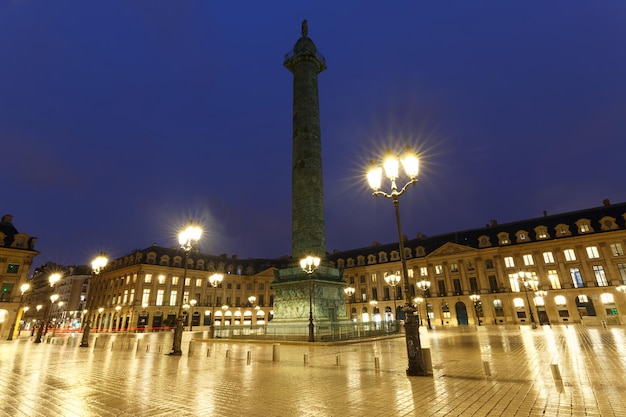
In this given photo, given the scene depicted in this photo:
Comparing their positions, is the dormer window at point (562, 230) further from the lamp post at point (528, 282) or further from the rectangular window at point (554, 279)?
the lamp post at point (528, 282)

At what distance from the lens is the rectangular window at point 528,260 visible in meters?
49.9

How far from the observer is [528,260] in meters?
50.4

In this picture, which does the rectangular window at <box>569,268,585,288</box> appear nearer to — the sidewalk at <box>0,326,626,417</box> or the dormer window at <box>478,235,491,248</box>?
the dormer window at <box>478,235,491,248</box>

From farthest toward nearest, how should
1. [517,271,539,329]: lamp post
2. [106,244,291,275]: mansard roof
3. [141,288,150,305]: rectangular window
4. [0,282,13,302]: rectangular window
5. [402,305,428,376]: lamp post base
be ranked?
[106,244,291,275]: mansard roof
[141,288,150,305]: rectangular window
[0,282,13,302]: rectangular window
[517,271,539,329]: lamp post
[402,305,428,376]: lamp post base

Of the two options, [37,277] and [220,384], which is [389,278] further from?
[37,277]

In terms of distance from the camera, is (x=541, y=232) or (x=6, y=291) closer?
(x=6, y=291)

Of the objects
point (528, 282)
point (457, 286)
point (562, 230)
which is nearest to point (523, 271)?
point (528, 282)

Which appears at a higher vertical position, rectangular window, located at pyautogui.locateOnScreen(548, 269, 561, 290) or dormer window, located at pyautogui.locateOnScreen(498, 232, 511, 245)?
dormer window, located at pyautogui.locateOnScreen(498, 232, 511, 245)

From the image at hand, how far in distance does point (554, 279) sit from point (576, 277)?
8.55 ft

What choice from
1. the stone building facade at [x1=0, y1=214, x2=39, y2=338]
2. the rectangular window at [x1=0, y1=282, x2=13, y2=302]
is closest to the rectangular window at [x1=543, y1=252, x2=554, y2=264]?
the stone building facade at [x1=0, y1=214, x2=39, y2=338]

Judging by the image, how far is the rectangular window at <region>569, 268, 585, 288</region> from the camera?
45894mm

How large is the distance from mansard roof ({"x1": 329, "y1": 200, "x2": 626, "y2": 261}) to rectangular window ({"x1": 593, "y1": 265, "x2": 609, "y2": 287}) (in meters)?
5.11

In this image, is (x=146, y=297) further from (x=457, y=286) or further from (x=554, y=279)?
(x=554, y=279)

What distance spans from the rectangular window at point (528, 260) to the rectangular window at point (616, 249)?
948 cm
